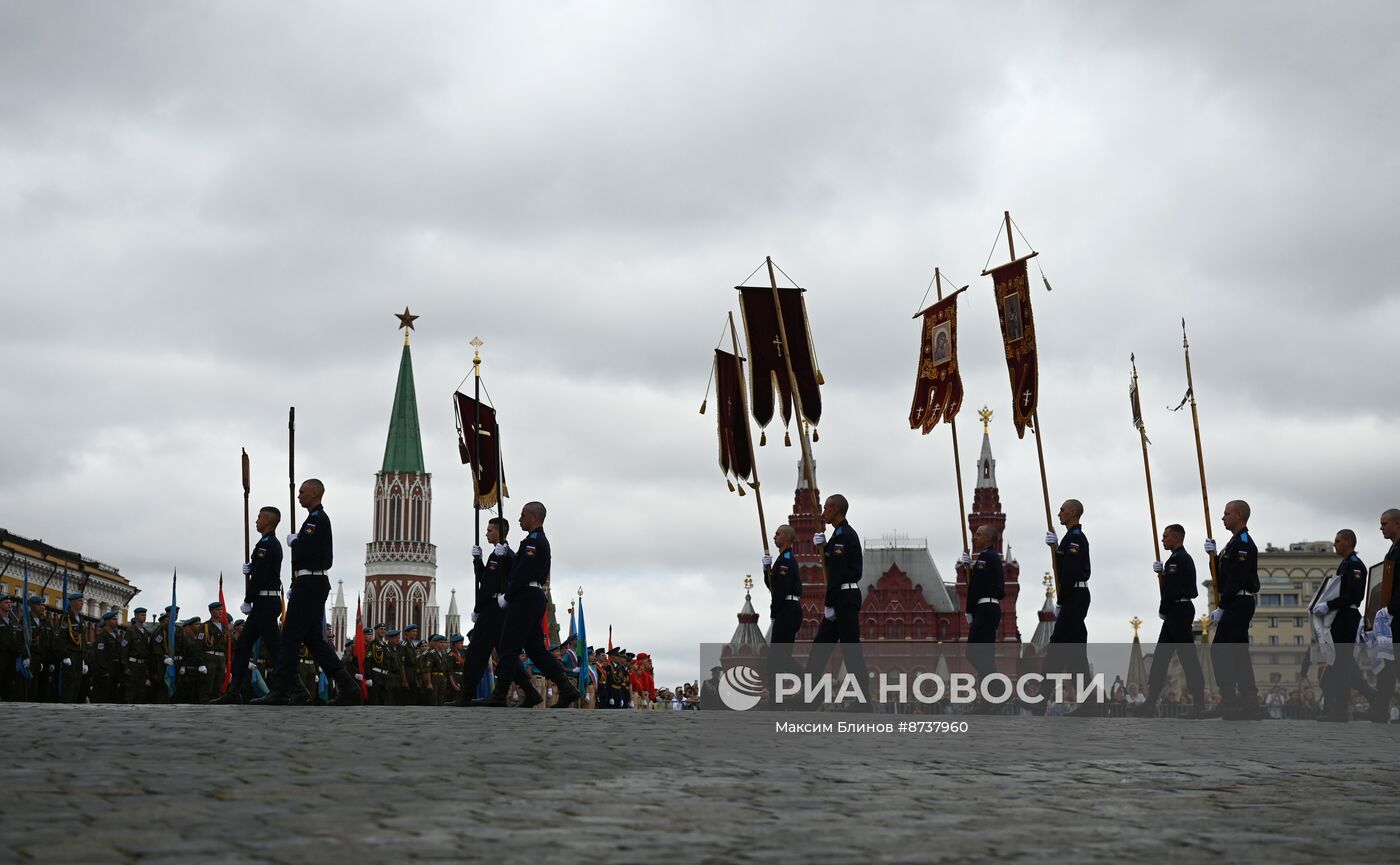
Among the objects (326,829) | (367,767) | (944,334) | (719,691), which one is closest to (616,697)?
(944,334)

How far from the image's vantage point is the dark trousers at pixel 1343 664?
17.8 metres

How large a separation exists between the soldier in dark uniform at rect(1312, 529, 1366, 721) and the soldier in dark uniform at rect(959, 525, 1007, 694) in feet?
11.8

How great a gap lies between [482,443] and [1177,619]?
1100 cm

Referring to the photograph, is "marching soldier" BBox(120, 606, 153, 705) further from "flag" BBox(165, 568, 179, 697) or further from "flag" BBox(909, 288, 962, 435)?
"flag" BBox(909, 288, 962, 435)

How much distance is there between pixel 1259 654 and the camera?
133625 mm

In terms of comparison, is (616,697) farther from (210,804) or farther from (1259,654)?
(1259,654)

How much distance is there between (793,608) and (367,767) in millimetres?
10419

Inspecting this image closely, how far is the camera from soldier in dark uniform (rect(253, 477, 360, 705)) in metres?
16.7

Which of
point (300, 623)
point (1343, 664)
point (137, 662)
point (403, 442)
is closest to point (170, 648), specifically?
point (137, 662)

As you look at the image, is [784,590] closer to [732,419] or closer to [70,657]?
[732,419]

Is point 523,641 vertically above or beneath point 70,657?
beneath

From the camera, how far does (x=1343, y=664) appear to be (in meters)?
17.9

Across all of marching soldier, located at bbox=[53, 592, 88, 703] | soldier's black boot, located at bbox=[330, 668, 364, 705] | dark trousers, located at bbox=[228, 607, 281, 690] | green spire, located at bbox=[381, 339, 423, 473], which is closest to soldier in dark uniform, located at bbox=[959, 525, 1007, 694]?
soldier's black boot, located at bbox=[330, 668, 364, 705]

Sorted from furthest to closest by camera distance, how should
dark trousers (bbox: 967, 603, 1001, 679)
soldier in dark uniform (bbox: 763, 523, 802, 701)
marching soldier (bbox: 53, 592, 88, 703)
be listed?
marching soldier (bbox: 53, 592, 88, 703) → soldier in dark uniform (bbox: 763, 523, 802, 701) → dark trousers (bbox: 967, 603, 1001, 679)
